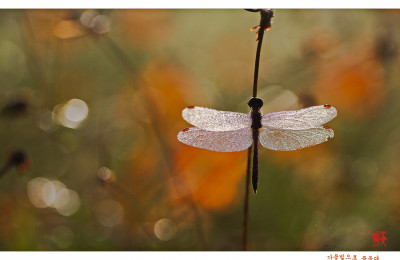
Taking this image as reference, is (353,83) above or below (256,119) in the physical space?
above

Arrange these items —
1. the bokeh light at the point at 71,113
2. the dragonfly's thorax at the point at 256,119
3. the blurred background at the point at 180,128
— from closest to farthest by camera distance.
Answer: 1. the dragonfly's thorax at the point at 256,119
2. the blurred background at the point at 180,128
3. the bokeh light at the point at 71,113

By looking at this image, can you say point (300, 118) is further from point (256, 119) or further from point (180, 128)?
point (180, 128)

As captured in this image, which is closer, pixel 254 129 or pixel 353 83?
pixel 254 129

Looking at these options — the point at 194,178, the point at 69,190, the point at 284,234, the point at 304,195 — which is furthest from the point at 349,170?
the point at 69,190

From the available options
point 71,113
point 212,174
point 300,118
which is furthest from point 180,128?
point 300,118

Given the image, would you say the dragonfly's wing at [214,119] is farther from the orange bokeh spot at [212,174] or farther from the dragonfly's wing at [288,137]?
the orange bokeh spot at [212,174]

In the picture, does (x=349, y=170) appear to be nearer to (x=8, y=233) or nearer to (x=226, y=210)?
(x=226, y=210)

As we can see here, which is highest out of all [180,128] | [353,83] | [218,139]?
[353,83]

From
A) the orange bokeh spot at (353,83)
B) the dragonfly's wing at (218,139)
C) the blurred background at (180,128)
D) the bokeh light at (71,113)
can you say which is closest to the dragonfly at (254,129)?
the dragonfly's wing at (218,139)

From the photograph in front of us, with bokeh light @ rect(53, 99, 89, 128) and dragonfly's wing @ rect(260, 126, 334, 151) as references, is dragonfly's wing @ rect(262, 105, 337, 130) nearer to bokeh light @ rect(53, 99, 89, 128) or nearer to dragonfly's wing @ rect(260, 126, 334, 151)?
dragonfly's wing @ rect(260, 126, 334, 151)
